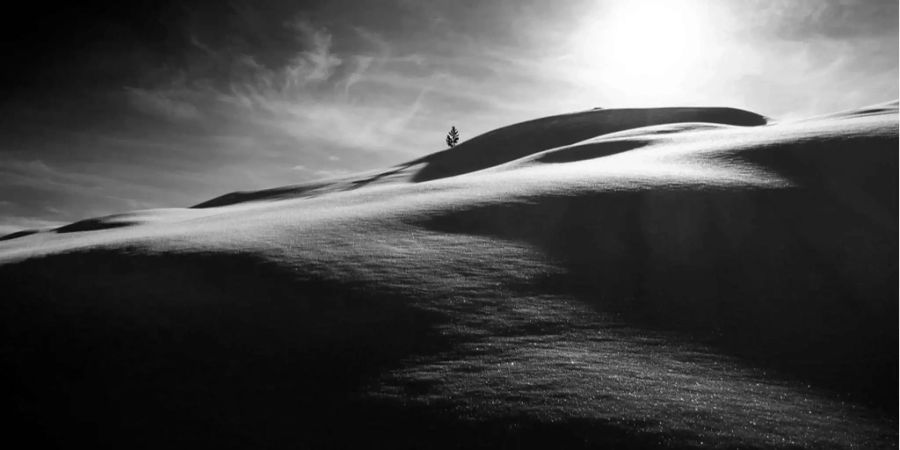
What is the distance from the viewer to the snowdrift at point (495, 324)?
2.85 metres

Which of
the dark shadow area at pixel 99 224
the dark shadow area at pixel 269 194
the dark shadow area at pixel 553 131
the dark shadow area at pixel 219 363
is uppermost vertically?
the dark shadow area at pixel 553 131

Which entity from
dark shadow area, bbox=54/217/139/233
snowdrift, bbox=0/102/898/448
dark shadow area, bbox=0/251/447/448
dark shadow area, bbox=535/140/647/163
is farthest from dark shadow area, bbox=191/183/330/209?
dark shadow area, bbox=0/251/447/448

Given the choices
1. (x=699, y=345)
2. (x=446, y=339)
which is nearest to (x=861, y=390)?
(x=699, y=345)

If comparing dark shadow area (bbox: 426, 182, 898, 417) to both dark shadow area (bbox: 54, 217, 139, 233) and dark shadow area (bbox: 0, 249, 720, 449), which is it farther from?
dark shadow area (bbox: 54, 217, 139, 233)

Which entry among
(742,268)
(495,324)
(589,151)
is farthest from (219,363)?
(589,151)

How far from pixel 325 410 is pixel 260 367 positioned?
678mm

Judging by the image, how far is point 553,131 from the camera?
2781 cm

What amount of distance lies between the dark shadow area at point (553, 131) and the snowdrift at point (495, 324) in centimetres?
1621

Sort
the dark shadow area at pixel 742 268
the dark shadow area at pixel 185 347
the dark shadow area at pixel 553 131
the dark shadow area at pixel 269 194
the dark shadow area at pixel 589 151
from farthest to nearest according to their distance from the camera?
the dark shadow area at pixel 553 131 < the dark shadow area at pixel 269 194 < the dark shadow area at pixel 589 151 < the dark shadow area at pixel 742 268 < the dark shadow area at pixel 185 347

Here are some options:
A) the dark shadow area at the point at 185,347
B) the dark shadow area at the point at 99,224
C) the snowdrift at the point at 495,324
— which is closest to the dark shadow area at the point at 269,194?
the dark shadow area at the point at 99,224

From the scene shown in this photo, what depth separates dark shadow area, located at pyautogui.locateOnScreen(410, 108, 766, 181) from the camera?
24.1 meters

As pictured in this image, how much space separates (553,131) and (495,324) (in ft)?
82.9

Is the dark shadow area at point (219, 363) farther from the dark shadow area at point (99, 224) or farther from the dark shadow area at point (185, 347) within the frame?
the dark shadow area at point (99, 224)

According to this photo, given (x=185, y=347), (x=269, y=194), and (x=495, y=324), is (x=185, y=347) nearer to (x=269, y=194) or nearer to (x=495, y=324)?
(x=495, y=324)
